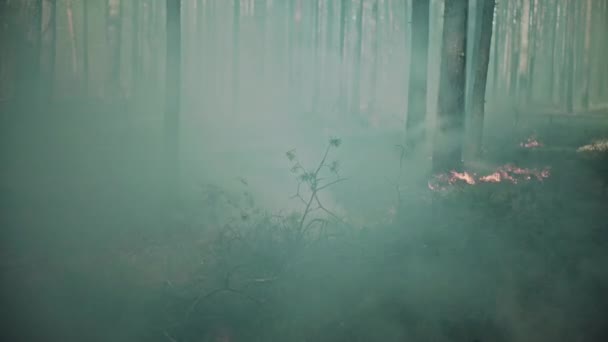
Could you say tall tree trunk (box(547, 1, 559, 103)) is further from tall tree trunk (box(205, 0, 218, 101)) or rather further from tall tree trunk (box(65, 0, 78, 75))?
tall tree trunk (box(65, 0, 78, 75))

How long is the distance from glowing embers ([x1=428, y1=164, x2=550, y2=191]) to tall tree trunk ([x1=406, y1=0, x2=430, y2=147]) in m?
1.77

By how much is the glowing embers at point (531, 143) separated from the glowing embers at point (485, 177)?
3.47 metres

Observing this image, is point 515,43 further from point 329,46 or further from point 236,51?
point 236,51

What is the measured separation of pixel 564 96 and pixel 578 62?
4.95 m

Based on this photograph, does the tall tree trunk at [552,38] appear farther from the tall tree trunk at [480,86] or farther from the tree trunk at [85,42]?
the tree trunk at [85,42]

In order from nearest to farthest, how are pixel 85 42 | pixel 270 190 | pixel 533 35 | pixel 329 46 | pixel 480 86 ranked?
pixel 270 190 < pixel 480 86 < pixel 85 42 < pixel 329 46 < pixel 533 35

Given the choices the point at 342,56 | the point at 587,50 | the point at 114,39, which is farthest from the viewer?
the point at 587,50

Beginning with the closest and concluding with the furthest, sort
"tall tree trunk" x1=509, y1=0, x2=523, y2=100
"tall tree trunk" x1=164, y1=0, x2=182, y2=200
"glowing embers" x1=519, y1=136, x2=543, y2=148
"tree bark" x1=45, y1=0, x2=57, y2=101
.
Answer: "tall tree trunk" x1=164, y1=0, x2=182, y2=200
"glowing embers" x1=519, y1=136, x2=543, y2=148
"tree bark" x1=45, y1=0, x2=57, y2=101
"tall tree trunk" x1=509, y1=0, x2=523, y2=100

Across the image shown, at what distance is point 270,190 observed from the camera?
10.3 m

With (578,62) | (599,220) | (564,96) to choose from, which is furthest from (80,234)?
(578,62)

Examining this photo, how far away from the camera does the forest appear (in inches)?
187

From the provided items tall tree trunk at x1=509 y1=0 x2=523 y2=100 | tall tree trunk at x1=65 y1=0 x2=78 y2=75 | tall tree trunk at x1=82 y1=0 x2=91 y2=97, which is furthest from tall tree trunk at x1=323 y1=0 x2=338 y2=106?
tall tree trunk at x1=509 y1=0 x2=523 y2=100

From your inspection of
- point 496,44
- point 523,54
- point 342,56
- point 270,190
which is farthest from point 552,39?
point 270,190

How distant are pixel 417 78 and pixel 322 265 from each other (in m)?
5.66
